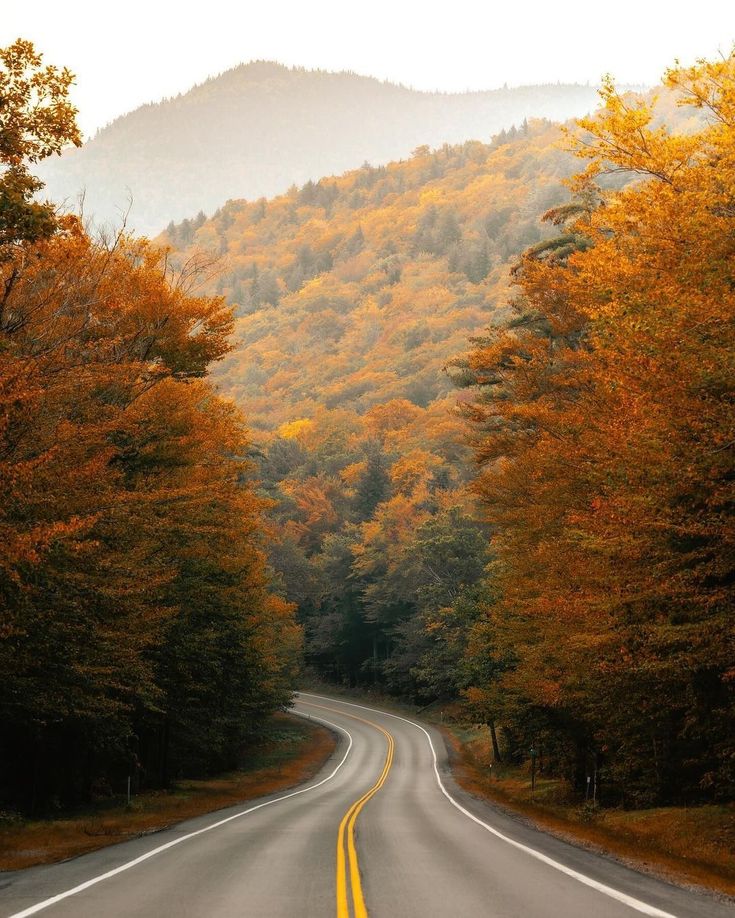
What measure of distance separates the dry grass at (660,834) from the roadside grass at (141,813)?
32.3 ft

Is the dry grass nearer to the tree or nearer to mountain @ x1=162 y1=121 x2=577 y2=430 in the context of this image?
the tree

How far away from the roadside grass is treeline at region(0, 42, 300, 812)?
6.74 ft

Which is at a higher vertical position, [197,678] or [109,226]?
[109,226]

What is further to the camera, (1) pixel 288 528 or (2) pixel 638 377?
(1) pixel 288 528

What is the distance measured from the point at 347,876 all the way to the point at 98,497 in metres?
8.97

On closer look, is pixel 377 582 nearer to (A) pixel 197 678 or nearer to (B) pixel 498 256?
(A) pixel 197 678

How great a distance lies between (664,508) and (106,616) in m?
12.3

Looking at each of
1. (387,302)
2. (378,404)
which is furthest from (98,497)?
(387,302)

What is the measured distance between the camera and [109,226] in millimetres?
23609

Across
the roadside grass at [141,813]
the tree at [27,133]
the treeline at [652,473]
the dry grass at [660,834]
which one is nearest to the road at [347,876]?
the dry grass at [660,834]

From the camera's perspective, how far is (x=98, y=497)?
17922 millimetres

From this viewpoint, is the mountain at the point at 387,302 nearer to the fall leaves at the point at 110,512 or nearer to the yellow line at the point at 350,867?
the fall leaves at the point at 110,512

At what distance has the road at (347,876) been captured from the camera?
10.5 meters

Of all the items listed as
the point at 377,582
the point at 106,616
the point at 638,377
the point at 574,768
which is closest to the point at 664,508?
the point at 638,377
